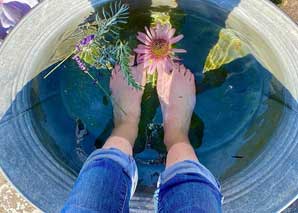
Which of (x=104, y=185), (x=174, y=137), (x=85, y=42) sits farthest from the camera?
(x=174, y=137)

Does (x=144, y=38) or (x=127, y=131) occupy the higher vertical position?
(x=144, y=38)

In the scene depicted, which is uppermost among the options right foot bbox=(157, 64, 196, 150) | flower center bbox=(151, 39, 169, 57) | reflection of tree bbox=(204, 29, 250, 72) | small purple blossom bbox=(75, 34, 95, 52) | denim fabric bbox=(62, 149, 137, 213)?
small purple blossom bbox=(75, 34, 95, 52)

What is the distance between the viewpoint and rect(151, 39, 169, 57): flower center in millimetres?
1282

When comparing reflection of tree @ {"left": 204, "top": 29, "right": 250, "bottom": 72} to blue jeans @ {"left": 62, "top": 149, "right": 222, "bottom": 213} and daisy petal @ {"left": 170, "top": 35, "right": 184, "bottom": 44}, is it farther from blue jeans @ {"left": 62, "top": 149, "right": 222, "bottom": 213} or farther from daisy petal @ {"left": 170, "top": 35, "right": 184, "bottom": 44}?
blue jeans @ {"left": 62, "top": 149, "right": 222, "bottom": 213}

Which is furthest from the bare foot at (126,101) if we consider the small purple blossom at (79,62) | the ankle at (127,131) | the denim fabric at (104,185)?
the denim fabric at (104,185)

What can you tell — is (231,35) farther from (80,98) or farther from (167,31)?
(80,98)

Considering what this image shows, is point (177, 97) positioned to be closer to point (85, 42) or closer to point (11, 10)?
point (85, 42)

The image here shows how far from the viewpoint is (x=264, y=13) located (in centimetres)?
112

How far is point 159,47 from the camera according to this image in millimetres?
1287

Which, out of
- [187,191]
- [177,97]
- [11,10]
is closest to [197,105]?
[177,97]

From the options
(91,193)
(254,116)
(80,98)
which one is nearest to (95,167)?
(91,193)

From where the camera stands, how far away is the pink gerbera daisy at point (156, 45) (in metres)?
1.28

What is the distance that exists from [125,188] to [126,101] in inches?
14.0

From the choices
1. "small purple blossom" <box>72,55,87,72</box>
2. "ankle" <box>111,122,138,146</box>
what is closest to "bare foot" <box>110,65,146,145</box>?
"ankle" <box>111,122,138,146</box>
